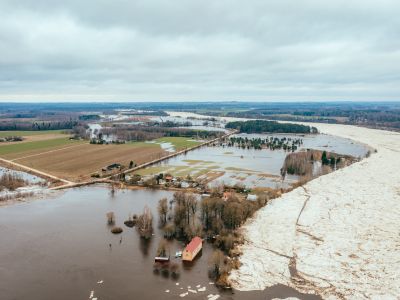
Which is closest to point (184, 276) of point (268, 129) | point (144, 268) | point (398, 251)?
point (144, 268)

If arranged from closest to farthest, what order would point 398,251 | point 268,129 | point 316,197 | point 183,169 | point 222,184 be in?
1. point 398,251
2. point 316,197
3. point 222,184
4. point 183,169
5. point 268,129

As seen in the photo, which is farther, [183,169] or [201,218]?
[183,169]

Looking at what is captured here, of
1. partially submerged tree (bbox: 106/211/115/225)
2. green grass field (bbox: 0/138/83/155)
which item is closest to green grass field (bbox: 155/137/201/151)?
green grass field (bbox: 0/138/83/155)

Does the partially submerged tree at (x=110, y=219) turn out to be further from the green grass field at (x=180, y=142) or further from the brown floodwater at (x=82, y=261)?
the green grass field at (x=180, y=142)

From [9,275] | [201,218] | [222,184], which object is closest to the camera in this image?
[9,275]

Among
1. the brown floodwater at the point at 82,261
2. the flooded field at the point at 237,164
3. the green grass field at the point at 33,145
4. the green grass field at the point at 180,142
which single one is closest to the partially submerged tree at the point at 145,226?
the brown floodwater at the point at 82,261

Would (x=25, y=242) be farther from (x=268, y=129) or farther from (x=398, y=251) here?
(x=268, y=129)
